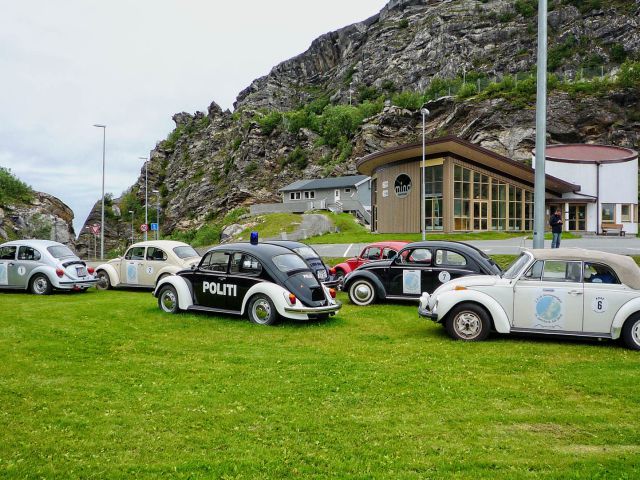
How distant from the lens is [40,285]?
55.5 ft

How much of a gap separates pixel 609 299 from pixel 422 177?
3084cm

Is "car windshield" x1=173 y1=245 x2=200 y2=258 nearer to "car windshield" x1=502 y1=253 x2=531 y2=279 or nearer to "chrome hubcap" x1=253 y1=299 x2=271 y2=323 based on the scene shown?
"chrome hubcap" x1=253 y1=299 x2=271 y2=323

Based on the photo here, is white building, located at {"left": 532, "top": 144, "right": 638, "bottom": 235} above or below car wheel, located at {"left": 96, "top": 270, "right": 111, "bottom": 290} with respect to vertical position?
above

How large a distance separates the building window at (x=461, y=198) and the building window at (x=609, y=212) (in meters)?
13.8

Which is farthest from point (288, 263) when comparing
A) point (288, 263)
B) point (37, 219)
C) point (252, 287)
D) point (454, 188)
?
point (37, 219)

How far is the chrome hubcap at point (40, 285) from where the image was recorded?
16.8 metres

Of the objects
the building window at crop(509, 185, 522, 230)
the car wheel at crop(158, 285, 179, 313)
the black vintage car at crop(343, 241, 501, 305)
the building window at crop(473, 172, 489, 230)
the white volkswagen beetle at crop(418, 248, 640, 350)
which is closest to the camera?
the white volkswagen beetle at crop(418, 248, 640, 350)

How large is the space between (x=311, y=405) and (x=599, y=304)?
19.4ft

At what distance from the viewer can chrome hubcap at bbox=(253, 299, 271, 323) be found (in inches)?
437

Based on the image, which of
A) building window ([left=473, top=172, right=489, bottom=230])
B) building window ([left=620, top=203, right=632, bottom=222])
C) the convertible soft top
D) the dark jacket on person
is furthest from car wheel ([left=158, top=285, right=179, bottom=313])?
building window ([left=620, top=203, right=632, bottom=222])

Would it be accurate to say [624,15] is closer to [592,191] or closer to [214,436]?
[592,191]

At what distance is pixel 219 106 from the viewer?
129 meters

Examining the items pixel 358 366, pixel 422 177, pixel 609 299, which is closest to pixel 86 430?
pixel 358 366

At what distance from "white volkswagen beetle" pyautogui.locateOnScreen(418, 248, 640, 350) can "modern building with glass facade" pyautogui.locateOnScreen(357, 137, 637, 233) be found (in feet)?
92.0
